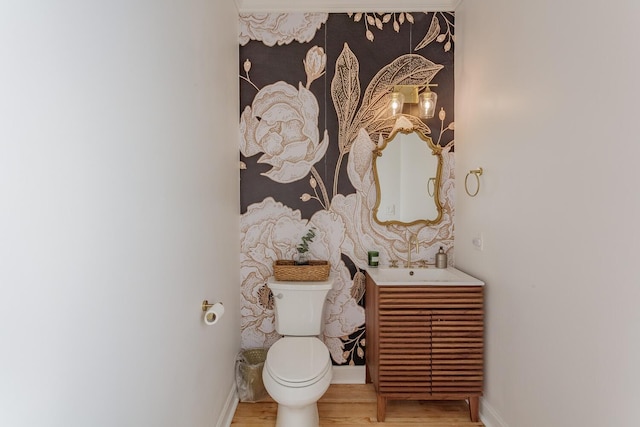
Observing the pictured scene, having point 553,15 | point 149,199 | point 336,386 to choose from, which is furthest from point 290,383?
point 553,15

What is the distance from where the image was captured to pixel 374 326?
2.40 metres

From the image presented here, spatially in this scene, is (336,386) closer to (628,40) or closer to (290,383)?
(290,383)

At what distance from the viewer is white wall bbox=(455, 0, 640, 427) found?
1.24 meters

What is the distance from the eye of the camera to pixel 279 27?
2.77 meters

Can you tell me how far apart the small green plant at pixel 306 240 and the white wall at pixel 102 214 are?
0.95 meters

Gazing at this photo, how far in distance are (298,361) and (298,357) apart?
1.6 inches

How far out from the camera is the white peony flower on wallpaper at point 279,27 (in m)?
2.77

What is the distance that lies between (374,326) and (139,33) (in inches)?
77.7

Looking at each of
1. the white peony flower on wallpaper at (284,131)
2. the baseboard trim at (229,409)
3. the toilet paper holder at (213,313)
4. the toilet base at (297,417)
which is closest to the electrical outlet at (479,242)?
the white peony flower on wallpaper at (284,131)

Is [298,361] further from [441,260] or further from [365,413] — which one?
[441,260]

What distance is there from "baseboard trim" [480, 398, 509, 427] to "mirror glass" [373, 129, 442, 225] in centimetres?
120

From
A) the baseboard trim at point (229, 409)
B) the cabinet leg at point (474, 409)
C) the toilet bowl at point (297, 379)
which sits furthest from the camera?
the cabinet leg at point (474, 409)

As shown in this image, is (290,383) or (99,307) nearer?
(99,307)

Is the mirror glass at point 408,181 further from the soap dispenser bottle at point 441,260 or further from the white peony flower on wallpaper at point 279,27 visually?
the white peony flower on wallpaper at point 279,27
